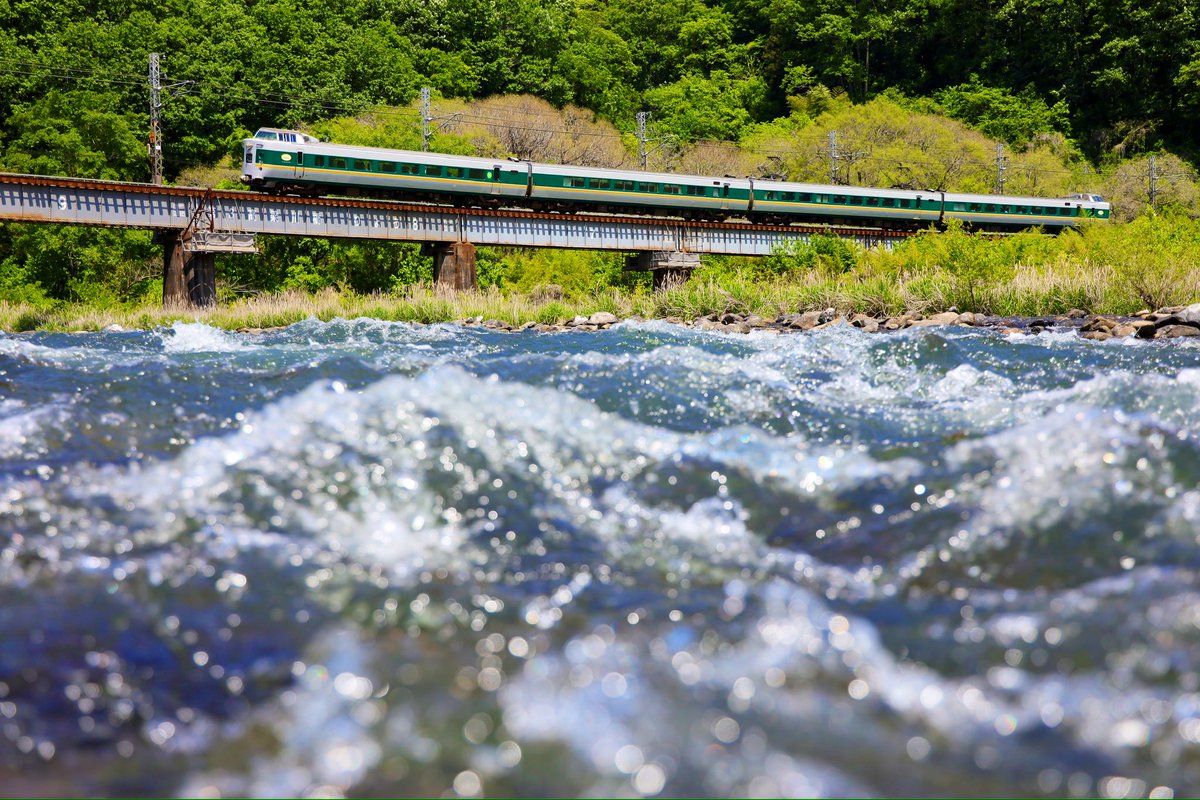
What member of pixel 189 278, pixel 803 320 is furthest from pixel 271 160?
pixel 803 320

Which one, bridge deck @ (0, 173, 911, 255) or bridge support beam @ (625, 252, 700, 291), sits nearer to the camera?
bridge deck @ (0, 173, 911, 255)

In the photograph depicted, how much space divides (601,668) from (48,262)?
1919 inches

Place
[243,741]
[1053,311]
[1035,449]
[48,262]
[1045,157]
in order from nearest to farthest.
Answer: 1. [243,741]
2. [1035,449]
3. [1053,311]
4. [48,262]
5. [1045,157]

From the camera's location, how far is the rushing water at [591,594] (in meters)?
2.95

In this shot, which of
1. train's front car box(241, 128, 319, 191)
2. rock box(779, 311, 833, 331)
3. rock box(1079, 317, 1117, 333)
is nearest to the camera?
rock box(1079, 317, 1117, 333)

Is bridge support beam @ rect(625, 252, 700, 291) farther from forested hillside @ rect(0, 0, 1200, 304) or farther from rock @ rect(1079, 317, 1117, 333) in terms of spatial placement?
rock @ rect(1079, 317, 1117, 333)

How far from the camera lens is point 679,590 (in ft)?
13.4

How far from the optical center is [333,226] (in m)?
31.7

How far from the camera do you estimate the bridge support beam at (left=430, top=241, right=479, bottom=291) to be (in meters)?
34.6

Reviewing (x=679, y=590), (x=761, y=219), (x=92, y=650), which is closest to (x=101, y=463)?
(x=92, y=650)

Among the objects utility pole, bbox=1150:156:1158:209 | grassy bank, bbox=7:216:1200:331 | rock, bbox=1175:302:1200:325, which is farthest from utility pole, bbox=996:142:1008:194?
rock, bbox=1175:302:1200:325

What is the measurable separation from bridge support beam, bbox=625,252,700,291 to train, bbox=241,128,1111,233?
1943 mm

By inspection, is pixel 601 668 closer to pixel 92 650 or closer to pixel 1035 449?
pixel 92 650

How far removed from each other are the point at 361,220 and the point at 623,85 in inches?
2061
